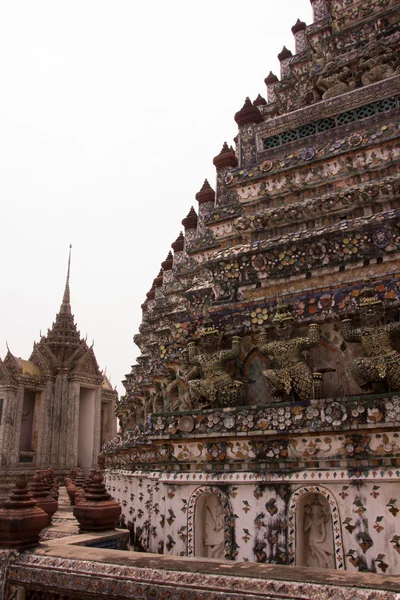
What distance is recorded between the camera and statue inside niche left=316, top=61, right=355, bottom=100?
11227mm

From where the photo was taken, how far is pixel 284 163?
33.5ft

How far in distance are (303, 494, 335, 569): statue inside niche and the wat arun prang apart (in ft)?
0.07

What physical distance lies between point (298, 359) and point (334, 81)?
7192 millimetres

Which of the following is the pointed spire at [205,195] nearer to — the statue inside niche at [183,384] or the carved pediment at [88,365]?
the statue inside niche at [183,384]

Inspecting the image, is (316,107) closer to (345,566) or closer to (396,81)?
(396,81)

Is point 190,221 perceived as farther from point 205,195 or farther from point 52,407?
point 52,407

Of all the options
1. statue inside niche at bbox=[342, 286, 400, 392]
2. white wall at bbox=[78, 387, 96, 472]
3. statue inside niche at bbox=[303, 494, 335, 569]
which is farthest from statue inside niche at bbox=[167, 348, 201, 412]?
white wall at bbox=[78, 387, 96, 472]

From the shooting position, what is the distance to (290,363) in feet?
24.5

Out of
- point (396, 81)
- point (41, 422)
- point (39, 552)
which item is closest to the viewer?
point (39, 552)

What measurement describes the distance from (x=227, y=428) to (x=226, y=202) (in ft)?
22.3

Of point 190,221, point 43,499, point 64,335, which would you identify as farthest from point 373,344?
point 64,335

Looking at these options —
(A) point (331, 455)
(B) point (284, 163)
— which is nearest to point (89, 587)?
(A) point (331, 455)

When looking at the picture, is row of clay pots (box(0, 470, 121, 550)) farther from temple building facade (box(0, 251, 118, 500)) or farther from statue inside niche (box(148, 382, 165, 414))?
temple building facade (box(0, 251, 118, 500))

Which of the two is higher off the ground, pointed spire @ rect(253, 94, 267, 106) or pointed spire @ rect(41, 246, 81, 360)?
pointed spire @ rect(253, 94, 267, 106)
